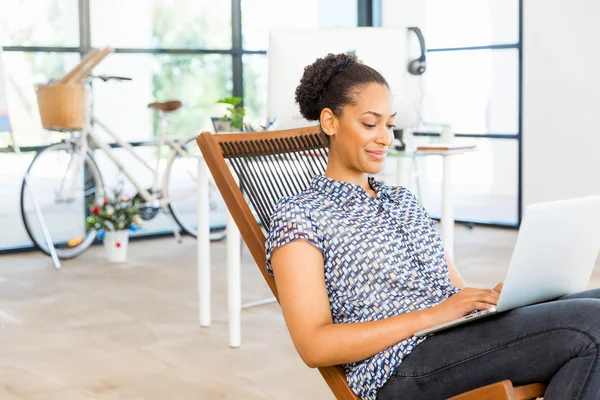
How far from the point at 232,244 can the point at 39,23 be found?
2756 millimetres

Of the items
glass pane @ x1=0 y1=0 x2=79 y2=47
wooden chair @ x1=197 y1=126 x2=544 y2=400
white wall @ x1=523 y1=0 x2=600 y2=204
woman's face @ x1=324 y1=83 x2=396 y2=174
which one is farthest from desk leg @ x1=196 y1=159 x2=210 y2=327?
white wall @ x1=523 y1=0 x2=600 y2=204

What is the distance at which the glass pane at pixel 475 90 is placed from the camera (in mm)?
6367

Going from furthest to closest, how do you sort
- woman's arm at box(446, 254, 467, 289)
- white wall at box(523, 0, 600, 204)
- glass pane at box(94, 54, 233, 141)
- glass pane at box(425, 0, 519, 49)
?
glass pane at box(425, 0, 519, 49) < glass pane at box(94, 54, 233, 141) < white wall at box(523, 0, 600, 204) < woman's arm at box(446, 254, 467, 289)

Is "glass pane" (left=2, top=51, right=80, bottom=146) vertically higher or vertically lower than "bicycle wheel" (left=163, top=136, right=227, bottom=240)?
higher

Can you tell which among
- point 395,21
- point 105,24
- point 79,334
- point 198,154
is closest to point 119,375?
point 79,334

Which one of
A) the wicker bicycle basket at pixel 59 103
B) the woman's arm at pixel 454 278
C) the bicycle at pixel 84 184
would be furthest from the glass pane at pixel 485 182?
the woman's arm at pixel 454 278

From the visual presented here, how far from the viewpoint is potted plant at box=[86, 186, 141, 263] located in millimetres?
5395

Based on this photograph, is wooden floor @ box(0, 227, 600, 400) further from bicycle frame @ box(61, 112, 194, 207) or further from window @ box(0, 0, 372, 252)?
window @ box(0, 0, 372, 252)

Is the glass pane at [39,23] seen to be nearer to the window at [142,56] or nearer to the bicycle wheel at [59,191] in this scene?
the window at [142,56]

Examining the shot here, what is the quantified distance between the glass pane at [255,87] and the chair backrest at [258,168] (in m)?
3.86

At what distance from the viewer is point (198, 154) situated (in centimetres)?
371

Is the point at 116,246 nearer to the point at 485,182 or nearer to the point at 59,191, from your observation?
the point at 59,191

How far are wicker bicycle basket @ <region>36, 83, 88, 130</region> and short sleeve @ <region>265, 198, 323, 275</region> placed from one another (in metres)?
3.42

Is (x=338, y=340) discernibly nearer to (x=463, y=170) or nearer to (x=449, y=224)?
(x=449, y=224)
